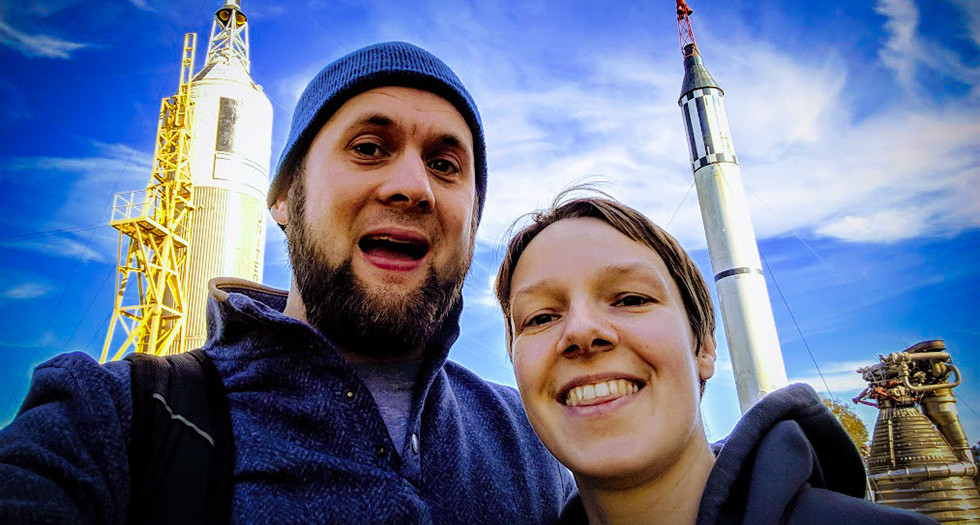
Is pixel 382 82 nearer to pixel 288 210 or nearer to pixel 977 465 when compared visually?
pixel 288 210

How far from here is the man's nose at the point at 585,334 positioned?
5.69ft

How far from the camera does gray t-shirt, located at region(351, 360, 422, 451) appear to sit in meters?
2.03

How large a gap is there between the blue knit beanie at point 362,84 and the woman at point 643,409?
94 cm

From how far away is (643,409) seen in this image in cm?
169

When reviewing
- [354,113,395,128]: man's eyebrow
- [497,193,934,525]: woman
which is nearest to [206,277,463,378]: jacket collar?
[497,193,934,525]: woman

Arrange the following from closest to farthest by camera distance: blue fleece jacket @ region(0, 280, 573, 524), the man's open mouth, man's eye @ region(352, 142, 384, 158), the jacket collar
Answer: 1. blue fleece jacket @ region(0, 280, 573, 524)
2. the jacket collar
3. the man's open mouth
4. man's eye @ region(352, 142, 384, 158)

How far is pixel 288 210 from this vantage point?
8.10 ft

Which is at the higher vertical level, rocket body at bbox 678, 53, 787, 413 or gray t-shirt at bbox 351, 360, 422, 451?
rocket body at bbox 678, 53, 787, 413

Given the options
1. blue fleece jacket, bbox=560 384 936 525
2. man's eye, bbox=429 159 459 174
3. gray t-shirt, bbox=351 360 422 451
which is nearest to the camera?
blue fleece jacket, bbox=560 384 936 525

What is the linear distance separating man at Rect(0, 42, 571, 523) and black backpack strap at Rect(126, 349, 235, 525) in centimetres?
4

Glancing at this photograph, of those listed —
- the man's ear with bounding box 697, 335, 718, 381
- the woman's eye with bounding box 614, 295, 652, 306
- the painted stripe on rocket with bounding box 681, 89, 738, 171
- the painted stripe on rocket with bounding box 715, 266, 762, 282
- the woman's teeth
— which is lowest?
the woman's teeth

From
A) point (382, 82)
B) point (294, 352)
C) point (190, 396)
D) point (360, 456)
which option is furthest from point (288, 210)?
point (360, 456)

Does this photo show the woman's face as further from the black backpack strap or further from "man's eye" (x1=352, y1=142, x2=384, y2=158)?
the black backpack strap

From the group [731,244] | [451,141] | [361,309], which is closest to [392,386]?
[361,309]
